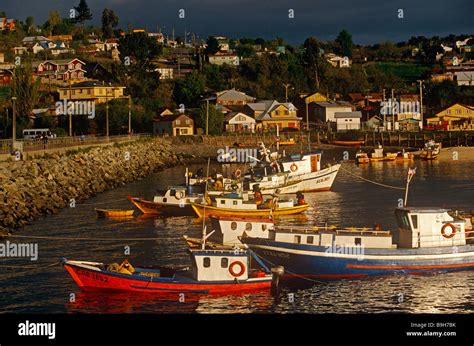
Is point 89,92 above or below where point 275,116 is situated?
above

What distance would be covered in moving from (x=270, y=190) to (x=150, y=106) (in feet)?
213

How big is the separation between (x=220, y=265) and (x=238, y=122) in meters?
87.6

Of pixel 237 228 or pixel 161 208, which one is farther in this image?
pixel 161 208

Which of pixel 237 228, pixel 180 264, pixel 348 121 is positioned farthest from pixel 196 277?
pixel 348 121

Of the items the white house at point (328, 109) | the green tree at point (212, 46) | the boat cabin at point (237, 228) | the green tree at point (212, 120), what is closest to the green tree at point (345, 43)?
the green tree at point (212, 46)

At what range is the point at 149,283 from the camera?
30906 millimetres

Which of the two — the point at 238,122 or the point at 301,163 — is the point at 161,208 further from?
the point at 238,122

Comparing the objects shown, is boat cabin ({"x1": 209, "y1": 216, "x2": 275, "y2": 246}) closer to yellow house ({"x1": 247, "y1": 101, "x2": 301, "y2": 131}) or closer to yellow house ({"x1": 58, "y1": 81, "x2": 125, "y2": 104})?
yellow house ({"x1": 247, "y1": 101, "x2": 301, "y2": 131})

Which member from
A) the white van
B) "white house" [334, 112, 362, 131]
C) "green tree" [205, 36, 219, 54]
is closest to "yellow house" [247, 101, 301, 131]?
"white house" [334, 112, 362, 131]

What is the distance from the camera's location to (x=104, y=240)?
42.4 m

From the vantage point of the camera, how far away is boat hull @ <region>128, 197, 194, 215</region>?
5181cm

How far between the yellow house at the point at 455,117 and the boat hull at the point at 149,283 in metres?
92.5

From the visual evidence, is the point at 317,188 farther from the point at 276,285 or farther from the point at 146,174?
the point at 276,285
